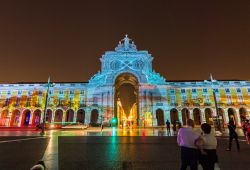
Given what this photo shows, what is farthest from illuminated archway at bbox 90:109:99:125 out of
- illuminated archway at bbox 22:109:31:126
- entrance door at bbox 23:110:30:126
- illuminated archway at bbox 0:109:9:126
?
illuminated archway at bbox 0:109:9:126

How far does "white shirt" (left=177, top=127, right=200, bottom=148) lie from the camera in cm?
506

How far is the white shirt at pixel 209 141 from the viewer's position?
15.9ft

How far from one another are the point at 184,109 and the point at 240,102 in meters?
18.7

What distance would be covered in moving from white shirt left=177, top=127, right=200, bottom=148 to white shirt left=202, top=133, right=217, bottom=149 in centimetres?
24

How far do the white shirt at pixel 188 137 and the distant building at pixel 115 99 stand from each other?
49.3m

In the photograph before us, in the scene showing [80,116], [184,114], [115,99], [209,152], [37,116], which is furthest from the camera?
[37,116]

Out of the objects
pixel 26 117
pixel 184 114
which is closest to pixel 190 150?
pixel 184 114

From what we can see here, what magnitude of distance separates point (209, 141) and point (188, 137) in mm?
583

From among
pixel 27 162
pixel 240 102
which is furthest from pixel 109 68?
pixel 27 162

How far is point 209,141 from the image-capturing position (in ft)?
16.1

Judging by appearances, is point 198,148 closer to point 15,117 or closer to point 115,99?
point 115,99

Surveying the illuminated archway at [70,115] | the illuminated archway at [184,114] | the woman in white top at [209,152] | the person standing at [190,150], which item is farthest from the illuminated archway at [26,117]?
the woman in white top at [209,152]

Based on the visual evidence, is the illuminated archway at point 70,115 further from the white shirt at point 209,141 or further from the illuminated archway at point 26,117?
the white shirt at point 209,141

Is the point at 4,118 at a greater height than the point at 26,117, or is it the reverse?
the point at 26,117
